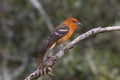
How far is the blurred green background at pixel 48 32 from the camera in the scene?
8.29 metres

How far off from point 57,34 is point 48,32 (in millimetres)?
3745

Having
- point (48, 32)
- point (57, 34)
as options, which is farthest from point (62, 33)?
point (48, 32)

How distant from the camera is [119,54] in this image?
28.0 feet

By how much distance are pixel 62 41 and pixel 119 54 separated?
3.19 m

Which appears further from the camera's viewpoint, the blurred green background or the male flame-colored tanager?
the blurred green background

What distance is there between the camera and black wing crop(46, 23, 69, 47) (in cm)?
526

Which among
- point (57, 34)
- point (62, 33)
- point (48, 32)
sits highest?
point (48, 32)

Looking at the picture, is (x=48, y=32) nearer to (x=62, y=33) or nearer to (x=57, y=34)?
(x=62, y=33)

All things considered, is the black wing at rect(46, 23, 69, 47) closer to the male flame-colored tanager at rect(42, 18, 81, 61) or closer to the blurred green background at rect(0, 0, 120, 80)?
the male flame-colored tanager at rect(42, 18, 81, 61)

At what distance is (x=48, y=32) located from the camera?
368 inches

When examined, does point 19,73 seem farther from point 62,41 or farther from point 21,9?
point 62,41

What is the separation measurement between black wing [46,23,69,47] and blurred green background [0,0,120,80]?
210cm

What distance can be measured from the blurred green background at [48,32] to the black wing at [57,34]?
82.7 inches

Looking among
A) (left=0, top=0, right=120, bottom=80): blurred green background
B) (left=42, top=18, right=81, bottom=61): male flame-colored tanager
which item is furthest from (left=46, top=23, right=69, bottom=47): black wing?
(left=0, top=0, right=120, bottom=80): blurred green background
